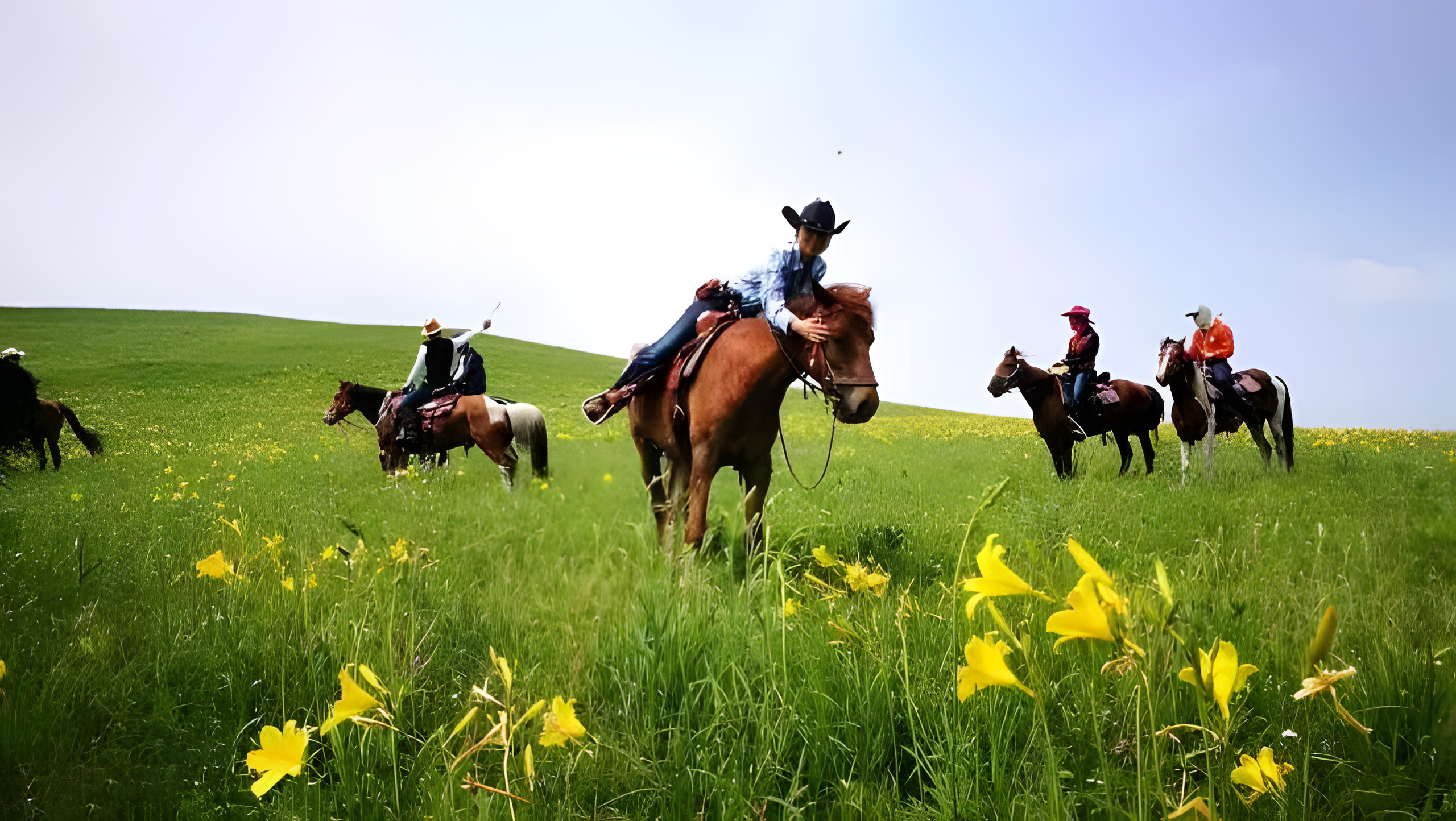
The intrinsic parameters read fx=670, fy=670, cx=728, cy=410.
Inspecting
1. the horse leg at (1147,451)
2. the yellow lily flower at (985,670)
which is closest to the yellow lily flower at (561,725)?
the yellow lily flower at (985,670)

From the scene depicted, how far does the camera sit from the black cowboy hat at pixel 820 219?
336cm

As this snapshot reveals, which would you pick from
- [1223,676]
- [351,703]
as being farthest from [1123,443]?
[351,703]

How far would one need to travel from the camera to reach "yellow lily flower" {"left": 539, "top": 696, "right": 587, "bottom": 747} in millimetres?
1204

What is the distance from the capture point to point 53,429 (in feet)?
9.19

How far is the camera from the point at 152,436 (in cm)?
335

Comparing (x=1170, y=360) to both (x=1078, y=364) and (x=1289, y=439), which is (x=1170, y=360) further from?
(x=1289, y=439)

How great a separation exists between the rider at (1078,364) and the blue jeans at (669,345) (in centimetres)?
343

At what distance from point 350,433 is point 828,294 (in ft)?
12.0

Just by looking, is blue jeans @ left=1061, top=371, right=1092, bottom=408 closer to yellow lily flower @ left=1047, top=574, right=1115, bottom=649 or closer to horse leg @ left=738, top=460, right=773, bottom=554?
horse leg @ left=738, top=460, right=773, bottom=554

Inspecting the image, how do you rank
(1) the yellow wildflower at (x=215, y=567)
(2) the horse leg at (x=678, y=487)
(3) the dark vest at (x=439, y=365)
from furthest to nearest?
(3) the dark vest at (x=439, y=365) < (2) the horse leg at (x=678, y=487) < (1) the yellow wildflower at (x=215, y=567)

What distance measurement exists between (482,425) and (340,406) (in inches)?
44.3

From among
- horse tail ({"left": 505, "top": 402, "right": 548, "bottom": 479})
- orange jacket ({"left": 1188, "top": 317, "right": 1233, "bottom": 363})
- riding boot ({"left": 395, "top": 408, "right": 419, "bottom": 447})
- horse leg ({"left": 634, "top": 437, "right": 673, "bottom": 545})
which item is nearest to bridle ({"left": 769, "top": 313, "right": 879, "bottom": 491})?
horse leg ({"left": 634, "top": 437, "right": 673, "bottom": 545})

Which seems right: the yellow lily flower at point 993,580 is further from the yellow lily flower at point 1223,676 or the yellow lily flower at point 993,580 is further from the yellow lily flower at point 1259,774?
the yellow lily flower at point 1259,774

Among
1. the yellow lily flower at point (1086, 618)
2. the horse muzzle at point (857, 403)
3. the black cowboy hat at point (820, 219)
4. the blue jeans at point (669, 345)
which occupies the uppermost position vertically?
the black cowboy hat at point (820, 219)
